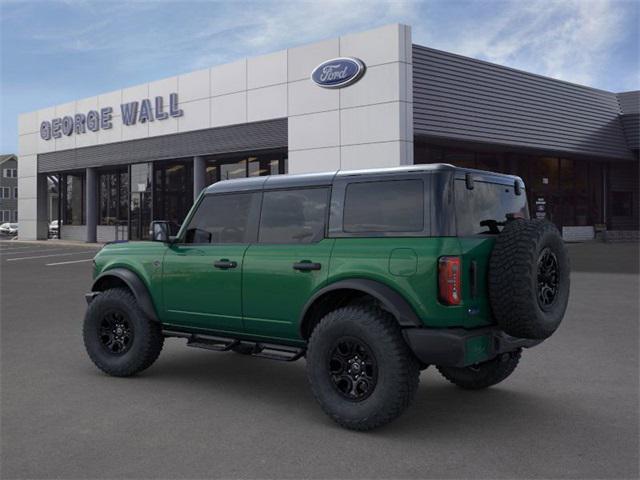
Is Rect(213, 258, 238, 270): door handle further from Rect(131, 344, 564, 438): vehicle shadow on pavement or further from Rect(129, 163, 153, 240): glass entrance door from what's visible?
Rect(129, 163, 153, 240): glass entrance door

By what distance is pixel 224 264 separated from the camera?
5.54 metres

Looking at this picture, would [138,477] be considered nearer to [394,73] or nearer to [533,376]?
[533,376]

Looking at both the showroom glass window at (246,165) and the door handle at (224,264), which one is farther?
the showroom glass window at (246,165)

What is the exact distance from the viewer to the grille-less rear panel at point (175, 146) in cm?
2536

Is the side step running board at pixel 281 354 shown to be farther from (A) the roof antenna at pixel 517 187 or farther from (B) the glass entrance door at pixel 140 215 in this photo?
(B) the glass entrance door at pixel 140 215

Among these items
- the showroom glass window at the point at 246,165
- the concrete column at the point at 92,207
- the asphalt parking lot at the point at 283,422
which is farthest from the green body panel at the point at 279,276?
the concrete column at the point at 92,207

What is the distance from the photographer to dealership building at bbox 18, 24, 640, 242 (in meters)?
22.0

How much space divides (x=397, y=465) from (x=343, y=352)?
3.34ft

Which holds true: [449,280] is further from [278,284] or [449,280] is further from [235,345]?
[235,345]

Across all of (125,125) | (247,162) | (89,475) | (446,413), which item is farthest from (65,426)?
(125,125)

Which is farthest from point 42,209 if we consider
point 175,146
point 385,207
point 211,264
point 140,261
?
point 385,207

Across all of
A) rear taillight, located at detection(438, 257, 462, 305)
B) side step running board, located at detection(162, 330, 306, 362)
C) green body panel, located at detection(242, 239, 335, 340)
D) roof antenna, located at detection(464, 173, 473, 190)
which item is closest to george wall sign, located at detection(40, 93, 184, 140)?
side step running board, located at detection(162, 330, 306, 362)

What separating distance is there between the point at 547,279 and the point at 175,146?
86.3 feet

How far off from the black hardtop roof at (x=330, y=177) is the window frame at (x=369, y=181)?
2 centimetres
